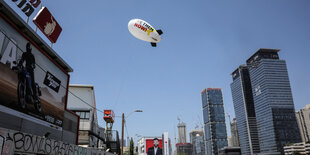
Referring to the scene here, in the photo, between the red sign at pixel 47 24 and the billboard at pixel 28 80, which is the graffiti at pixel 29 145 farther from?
the red sign at pixel 47 24

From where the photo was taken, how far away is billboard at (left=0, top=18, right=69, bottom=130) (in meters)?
14.6

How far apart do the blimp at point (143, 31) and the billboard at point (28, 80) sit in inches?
431

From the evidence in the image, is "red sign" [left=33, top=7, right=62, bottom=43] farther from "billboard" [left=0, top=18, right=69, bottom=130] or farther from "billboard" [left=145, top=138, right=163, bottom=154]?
"billboard" [left=145, top=138, right=163, bottom=154]

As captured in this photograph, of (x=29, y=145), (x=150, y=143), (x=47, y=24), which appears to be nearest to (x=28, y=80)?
(x=47, y=24)

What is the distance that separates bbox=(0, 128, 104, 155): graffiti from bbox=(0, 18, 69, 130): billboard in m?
3.46

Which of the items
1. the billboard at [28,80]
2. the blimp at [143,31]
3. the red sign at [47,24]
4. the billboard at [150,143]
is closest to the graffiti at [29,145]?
the billboard at [28,80]

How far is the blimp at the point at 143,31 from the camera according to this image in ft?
94.5

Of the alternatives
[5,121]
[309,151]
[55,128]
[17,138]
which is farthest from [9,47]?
[309,151]

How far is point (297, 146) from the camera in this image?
199 m

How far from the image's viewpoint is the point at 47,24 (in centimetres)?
2092

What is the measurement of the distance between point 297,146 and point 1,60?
236615 millimetres

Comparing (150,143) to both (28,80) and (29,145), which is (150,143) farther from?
(29,145)

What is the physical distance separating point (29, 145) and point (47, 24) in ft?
40.8

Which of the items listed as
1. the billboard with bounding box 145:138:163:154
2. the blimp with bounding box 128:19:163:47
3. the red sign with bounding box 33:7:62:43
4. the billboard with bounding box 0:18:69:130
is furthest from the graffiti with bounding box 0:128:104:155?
the billboard with bounding box 145:138:163:154
